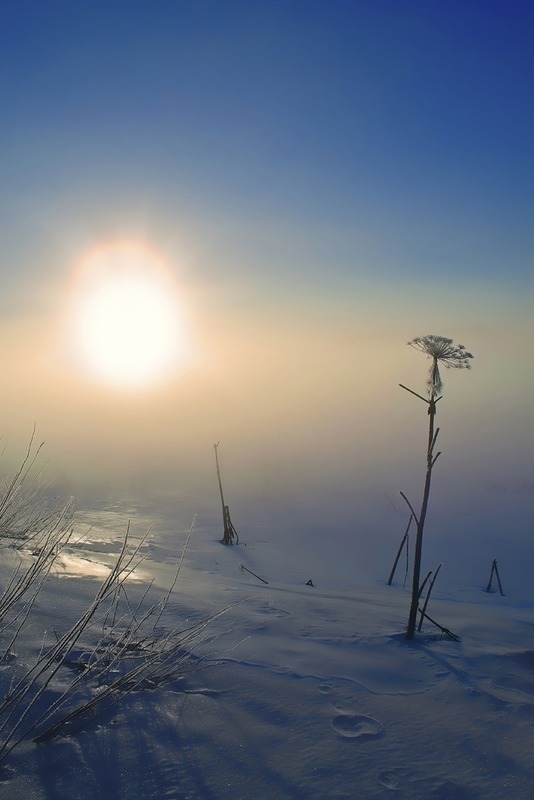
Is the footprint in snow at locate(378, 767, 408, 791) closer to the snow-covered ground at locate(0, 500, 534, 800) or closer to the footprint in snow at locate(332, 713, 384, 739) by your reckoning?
the snow-covered ground at locate(0, 500, 534, 800)

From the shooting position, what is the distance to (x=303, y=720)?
2.92m

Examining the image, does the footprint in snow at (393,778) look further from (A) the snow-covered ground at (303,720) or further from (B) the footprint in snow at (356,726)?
(B) the footprint in snow at (356,726)

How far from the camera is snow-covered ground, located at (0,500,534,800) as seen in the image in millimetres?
2320

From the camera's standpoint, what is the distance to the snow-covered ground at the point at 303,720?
2.32m

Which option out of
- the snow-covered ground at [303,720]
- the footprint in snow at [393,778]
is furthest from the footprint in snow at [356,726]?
Result: the footprint in snow at [393,778]

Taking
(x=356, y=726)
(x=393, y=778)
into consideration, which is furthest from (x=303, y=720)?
(x=393, y=778)

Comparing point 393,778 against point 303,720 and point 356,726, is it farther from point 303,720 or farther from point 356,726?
point 303,720

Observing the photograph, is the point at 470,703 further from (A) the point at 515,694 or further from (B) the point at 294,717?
(B) the point at 294,717

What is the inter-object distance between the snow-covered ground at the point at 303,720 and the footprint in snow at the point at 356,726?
0.03 feet

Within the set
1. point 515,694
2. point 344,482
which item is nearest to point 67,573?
point 515,694

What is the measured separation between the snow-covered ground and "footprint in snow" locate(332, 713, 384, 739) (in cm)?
1

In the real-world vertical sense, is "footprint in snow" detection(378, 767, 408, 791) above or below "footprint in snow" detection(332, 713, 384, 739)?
below

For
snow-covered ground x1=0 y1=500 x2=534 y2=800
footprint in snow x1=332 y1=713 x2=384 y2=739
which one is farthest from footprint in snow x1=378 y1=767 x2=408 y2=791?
footprint in snow x1=332 y1=713 x2=384 y2=739

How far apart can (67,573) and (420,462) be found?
4902 cm
